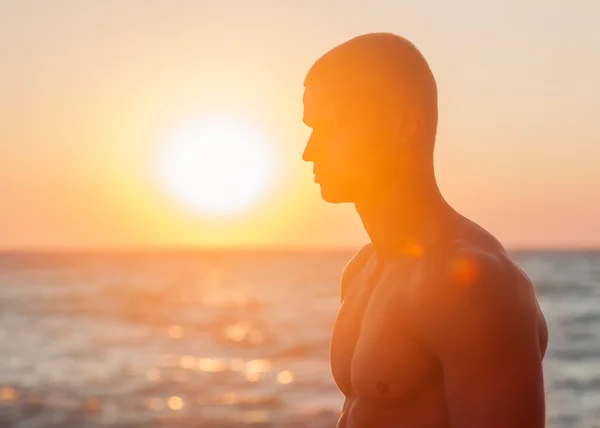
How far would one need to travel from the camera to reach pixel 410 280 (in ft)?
7.95

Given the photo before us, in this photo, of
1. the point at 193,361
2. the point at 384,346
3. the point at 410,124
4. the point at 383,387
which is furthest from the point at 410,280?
the point at 193,361

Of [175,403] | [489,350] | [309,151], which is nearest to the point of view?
[489,350]

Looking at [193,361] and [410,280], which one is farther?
[193,361]

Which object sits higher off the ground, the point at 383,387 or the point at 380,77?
the point at 380,77

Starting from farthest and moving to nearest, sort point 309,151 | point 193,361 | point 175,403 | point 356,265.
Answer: point 193,361 < point 175,403 < point 356,265 < point 309,151

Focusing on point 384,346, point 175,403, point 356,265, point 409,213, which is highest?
point 175,403

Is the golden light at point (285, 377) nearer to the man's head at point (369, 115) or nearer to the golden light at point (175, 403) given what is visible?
the golden light at point (175, 403)

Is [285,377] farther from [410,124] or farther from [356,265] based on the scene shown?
[410,124]

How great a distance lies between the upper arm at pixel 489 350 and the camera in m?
2.14

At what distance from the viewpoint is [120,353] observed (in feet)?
97.8

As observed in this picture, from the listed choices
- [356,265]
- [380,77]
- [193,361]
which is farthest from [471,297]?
[193,361]

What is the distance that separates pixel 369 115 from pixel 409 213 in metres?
0.31

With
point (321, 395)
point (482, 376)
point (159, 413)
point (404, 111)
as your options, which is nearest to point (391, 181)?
point (404, 111)

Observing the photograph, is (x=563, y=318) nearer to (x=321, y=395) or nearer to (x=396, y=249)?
(x=321, y=395)
